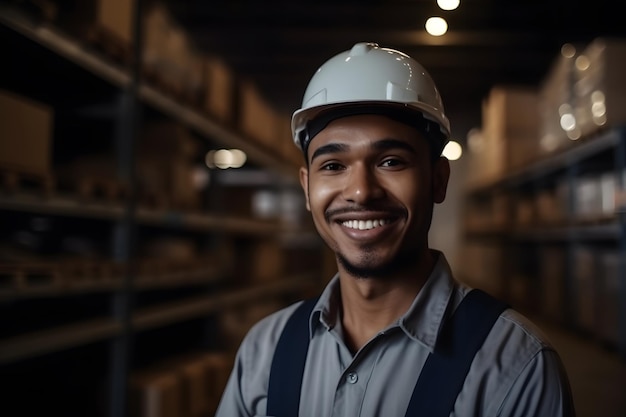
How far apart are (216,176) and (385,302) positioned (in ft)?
12.1

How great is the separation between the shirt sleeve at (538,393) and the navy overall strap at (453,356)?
0.33ft

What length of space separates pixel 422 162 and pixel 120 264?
2.21m

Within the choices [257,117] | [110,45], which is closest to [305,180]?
[110,45]

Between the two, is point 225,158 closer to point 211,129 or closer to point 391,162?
point 211,129

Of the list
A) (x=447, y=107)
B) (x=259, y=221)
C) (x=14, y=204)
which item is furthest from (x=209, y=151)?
(x=447, y=107)

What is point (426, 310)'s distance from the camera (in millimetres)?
→ 1322

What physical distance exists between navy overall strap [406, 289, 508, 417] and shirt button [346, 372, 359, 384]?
159mm

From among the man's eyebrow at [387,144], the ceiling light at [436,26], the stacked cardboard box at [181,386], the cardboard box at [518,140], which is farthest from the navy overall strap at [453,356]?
the cardboard box at [518,140]

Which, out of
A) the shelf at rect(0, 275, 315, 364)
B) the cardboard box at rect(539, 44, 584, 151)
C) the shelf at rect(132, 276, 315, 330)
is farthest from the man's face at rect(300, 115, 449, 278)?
the cardboard box at rect(539, 44, 584, 151)

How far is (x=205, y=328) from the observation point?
4805 mm

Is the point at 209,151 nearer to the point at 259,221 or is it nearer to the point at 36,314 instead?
the point at 259,221

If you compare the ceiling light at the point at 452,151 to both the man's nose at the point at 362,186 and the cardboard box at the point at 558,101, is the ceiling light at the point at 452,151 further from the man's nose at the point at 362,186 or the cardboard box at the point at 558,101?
the cardboard box at the point at 558,101

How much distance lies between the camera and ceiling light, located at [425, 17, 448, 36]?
4.65 feet

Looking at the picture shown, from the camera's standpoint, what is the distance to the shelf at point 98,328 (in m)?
2.41
